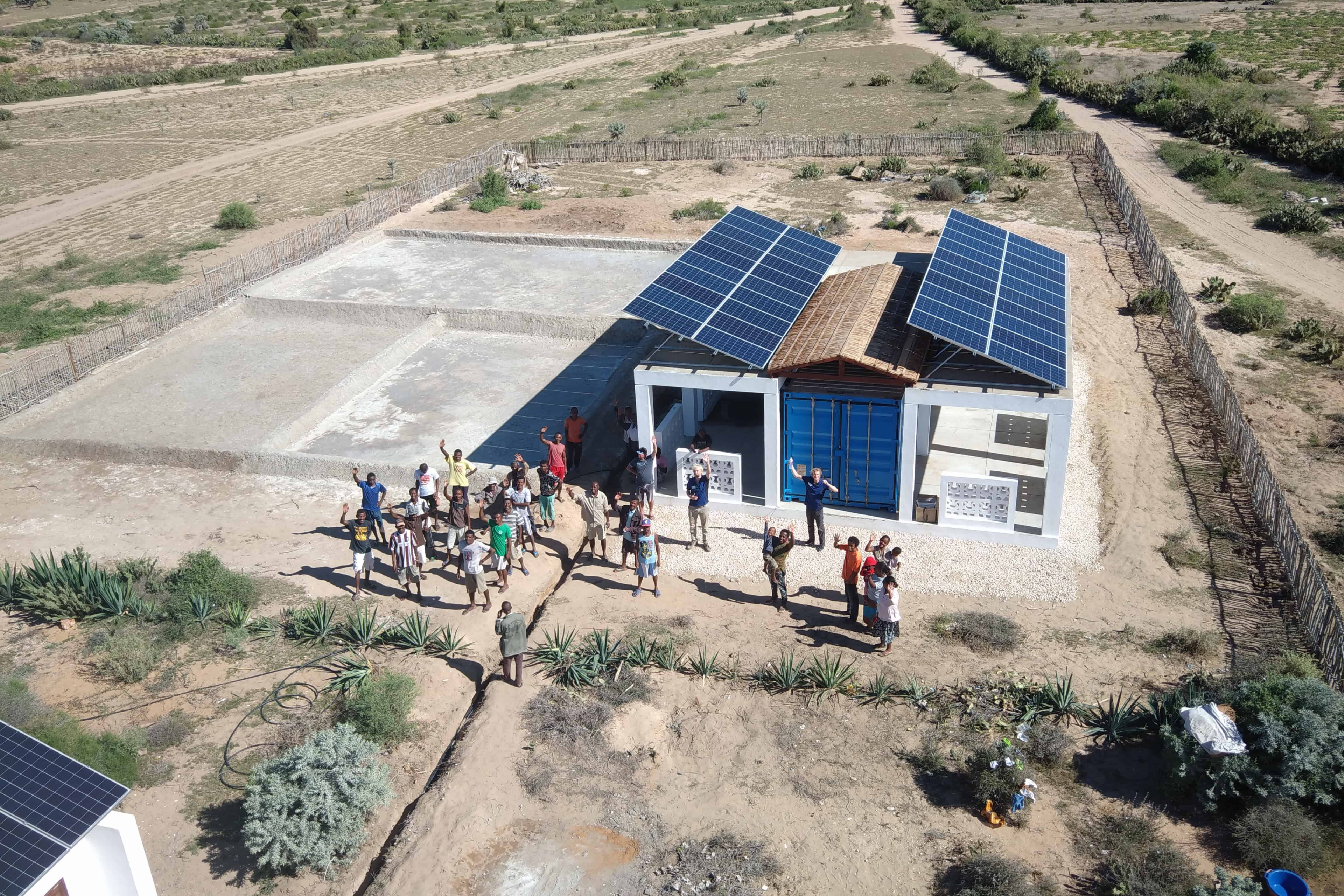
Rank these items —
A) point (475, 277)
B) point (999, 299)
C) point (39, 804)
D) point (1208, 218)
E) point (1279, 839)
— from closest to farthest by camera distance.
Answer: point (39, 804) < point (1279, 839) < point (999, 299) < point (475, 277) < point (1208, 218)

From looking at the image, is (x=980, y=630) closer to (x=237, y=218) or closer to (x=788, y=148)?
(x=788, y=148)

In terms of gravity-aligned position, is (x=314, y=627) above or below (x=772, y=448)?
below

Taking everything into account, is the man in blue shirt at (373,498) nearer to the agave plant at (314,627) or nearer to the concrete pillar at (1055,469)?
the agave plant at (314,627)

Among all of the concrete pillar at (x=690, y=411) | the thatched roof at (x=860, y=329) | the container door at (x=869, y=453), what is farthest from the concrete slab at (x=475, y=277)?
the container door at (x=869, y=453)

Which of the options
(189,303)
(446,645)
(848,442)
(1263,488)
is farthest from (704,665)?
(189,303)

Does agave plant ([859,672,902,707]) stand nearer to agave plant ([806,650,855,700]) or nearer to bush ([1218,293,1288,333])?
agave plant ([806,650,855,700])

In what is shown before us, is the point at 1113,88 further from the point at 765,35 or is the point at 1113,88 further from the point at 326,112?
the point at 326,112
